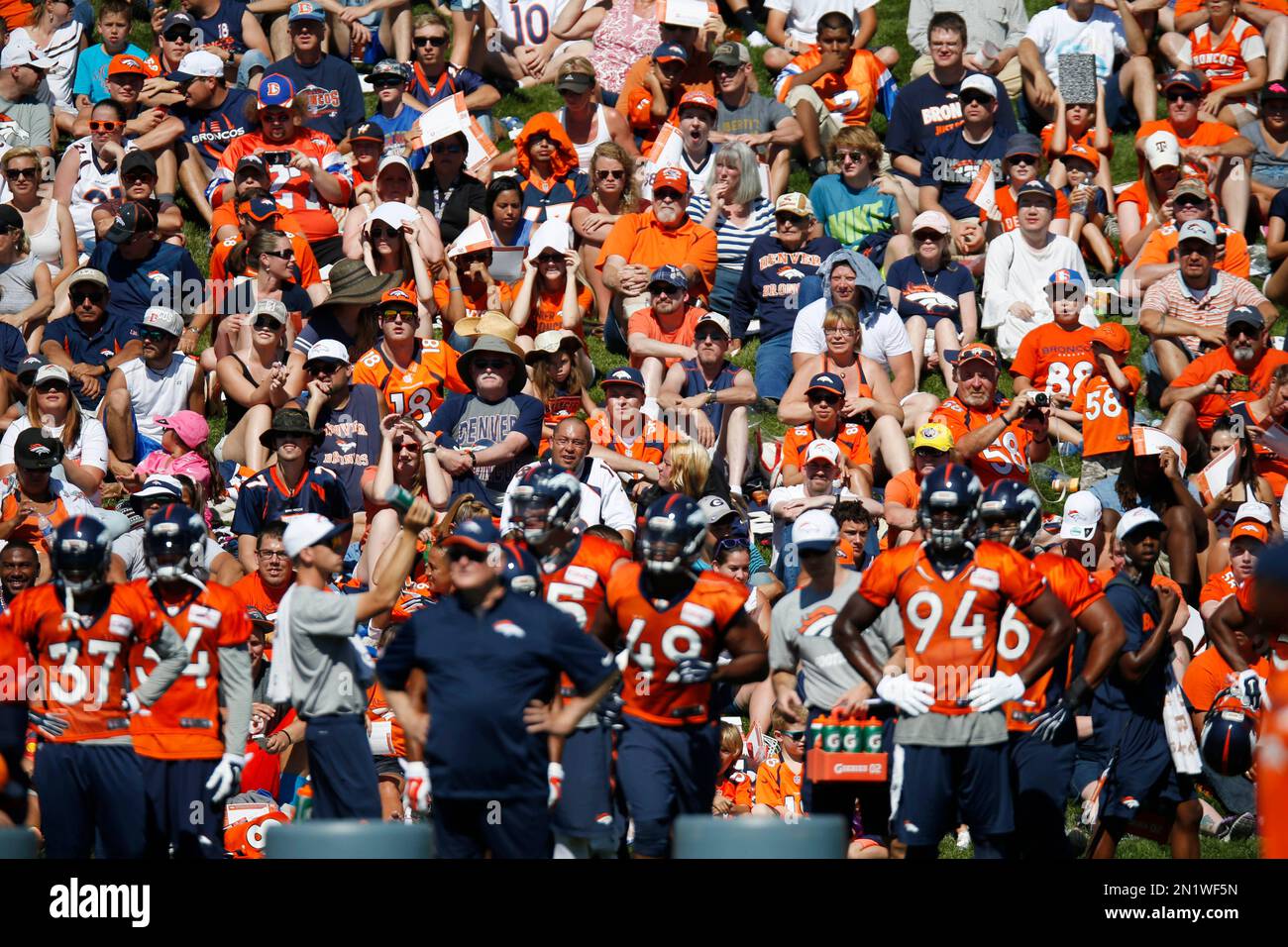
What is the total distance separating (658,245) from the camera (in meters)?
15.8

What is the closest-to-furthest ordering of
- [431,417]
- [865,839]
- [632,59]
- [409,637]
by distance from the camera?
1. [409,637]
2. [865,839]
3. [431,417]
4. [632,59]

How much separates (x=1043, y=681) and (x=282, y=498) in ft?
17.6

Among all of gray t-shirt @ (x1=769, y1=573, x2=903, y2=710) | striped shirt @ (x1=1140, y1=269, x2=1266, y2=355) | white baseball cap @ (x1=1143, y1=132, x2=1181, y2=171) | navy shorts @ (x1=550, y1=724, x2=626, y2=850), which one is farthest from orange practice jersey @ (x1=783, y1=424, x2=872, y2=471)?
white baseball cap @ (x1=1143, y1=132, x2=1181, y2=171)

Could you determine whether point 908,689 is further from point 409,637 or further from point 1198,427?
point 1198,427

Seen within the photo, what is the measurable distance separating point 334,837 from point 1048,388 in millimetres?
8333

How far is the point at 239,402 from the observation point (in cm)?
1477

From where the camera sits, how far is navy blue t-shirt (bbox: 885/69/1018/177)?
17.3 metres

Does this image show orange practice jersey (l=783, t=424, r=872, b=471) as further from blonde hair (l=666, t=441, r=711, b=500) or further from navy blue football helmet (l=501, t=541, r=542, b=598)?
navy blue football helmet (l=501, t=541, r=542, b=598)

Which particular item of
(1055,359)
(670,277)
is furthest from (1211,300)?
(670,277)

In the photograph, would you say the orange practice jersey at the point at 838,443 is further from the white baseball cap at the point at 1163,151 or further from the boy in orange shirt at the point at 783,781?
the white baseball cap at the point at 1163,151

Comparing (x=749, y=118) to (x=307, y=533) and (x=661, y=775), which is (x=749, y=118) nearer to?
(x=307, y=533)

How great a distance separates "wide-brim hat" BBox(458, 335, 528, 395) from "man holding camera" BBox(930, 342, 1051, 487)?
278cm
